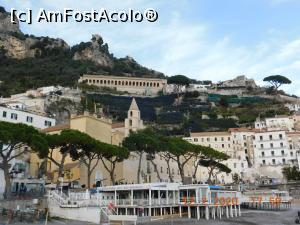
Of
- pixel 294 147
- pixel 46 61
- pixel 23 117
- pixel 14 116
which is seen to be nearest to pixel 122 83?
pixel 46 61

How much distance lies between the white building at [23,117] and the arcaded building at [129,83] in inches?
2766

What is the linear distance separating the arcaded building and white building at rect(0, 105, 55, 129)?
230 feet

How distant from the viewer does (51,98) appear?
107625 millimetres

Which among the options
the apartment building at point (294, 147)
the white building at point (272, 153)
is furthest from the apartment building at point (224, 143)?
the apartment building at point (294, 147)

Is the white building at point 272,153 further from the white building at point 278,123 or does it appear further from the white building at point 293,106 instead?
the white building at point 293,106

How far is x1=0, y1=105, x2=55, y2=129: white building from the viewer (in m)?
→ 67.4

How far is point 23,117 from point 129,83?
89.3 metres

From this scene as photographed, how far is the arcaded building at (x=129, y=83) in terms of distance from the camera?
498ft

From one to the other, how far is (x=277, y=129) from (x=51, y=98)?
6155 centimetres

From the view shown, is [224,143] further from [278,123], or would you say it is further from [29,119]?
[29,119]

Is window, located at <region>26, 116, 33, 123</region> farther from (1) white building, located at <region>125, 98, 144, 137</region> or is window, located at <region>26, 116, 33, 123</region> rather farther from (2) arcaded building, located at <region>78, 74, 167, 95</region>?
(2) arcaded building, located at <region>78, 74, 167, 95</region>

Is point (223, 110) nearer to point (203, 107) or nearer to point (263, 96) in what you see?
point (203, 107)

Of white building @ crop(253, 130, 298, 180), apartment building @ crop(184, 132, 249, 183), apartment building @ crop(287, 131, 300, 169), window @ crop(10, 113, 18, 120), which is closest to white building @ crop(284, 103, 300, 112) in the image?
apartment building @ crop(287, 131, 300, 169)

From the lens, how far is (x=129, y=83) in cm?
15838
